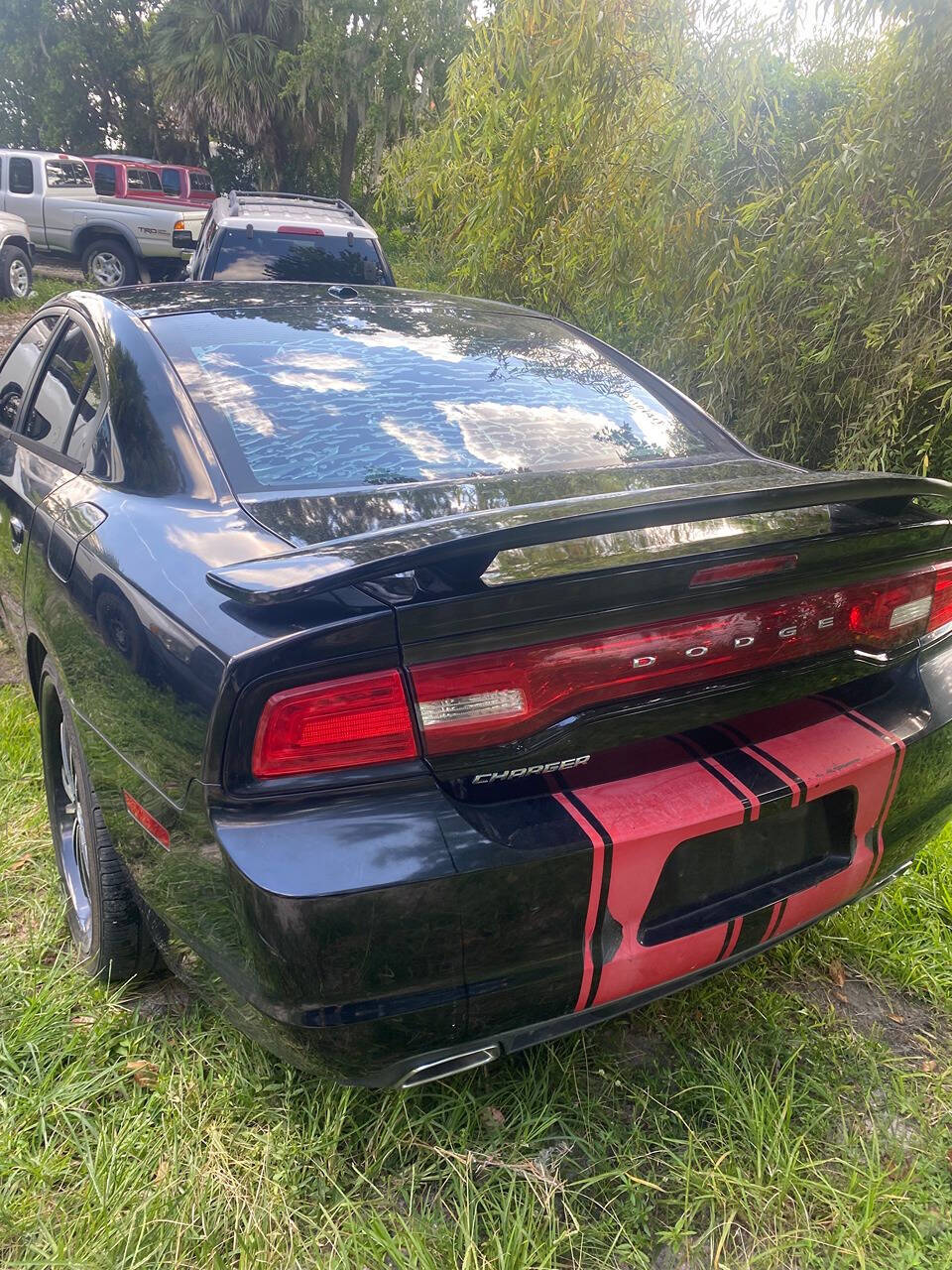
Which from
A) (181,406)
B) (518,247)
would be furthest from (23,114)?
(181,406)

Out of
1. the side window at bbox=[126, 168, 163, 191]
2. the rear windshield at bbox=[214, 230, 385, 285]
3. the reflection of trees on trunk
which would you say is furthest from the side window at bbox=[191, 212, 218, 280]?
the side window at bbox=[126, 168, 163, 191]

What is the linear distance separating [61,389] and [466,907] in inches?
78.4

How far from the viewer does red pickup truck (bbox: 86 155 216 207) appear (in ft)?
47.2

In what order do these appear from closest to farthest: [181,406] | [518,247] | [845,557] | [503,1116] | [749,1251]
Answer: [749,1251], [845,557], [503,1116], [181,406], [518,247]

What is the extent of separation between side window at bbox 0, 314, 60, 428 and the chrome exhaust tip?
91.2 inches

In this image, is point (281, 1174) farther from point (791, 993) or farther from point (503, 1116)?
point (791, 993)

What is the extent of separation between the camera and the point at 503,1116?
1787 millimetres

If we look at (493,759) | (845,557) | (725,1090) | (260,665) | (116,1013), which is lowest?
(116,1013)

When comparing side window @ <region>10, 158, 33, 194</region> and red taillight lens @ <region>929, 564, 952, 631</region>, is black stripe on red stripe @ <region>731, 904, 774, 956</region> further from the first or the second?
side window @ <region>10, 158, 33, 194</region>

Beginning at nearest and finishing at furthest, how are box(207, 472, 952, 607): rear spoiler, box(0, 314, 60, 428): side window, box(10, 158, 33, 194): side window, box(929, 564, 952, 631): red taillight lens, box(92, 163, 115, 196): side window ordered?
box(207, 472, 952, 607): rear spoiler < box(929, 564, 952, 631): red taillight lens < box(0, 314, 60, 428): side window < box(10, 158, 33, 194): side window < box(92, 163, 115, 196): side window

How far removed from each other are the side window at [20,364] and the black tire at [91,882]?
44.9 inches

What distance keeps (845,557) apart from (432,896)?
36.1 inches

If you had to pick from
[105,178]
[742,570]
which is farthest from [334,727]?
[105,178]

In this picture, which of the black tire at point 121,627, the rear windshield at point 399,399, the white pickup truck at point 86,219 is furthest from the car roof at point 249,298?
the white pickup truck at point 86,219
